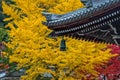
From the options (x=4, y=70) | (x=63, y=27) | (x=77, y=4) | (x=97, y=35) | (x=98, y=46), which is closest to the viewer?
(x=63, y=27)

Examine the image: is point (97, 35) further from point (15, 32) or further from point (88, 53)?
point (15, 32)

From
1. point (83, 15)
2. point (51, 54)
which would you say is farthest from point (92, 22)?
point (51, 54)

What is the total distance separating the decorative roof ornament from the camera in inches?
310

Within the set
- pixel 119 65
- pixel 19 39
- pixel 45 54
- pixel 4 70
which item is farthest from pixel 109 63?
pixel 4 70

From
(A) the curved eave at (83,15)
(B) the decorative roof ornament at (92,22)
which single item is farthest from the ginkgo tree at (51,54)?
(A) the curved eave at (83,15)

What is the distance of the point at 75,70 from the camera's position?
62.3ft

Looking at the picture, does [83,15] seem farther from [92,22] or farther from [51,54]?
[51,54]

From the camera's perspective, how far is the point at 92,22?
26.9 ft

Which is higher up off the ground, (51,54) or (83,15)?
(83,15)

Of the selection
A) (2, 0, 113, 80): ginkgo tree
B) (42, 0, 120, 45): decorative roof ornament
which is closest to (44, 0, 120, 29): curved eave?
(42, 0, 120, 45): decorative roof ornament

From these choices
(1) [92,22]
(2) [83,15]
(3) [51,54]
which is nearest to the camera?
(1) [92,22]

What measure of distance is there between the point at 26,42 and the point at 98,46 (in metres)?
3.98

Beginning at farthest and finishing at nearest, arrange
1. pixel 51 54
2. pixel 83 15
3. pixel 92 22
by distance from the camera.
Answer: pixel 51 54, pixel 83 15, pixel 92 22

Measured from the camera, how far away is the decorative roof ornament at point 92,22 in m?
7.87
